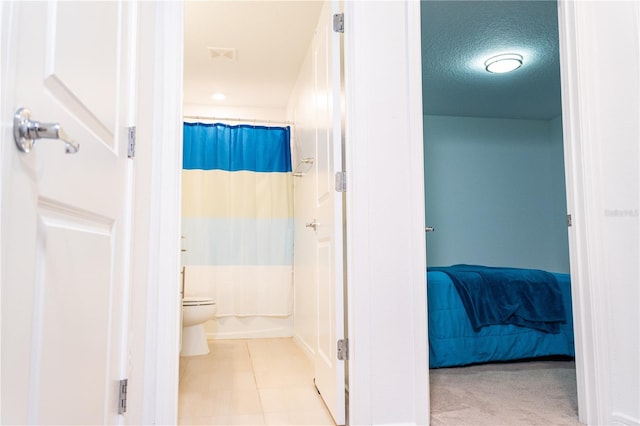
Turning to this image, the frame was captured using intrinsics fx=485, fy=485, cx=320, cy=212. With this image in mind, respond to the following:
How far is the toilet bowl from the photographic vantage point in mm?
3488

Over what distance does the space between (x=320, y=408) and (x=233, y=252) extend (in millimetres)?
2265

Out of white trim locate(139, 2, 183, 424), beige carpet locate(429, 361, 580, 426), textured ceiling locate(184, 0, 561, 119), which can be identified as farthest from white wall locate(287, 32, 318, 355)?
white trim locate(139, 2, 183, 424)

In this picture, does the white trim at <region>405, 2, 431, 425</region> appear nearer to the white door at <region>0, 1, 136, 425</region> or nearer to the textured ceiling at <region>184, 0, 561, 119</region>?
the white door at <region>0, 1, 136, 425</region>

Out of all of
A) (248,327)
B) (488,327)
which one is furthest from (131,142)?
(248,327)

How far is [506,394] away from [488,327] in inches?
28.1

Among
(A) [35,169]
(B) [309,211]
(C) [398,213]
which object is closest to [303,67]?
(B) [309,211]

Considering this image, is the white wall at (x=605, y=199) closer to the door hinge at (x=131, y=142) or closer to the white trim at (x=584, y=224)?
the white trim at (x=584, y=224)

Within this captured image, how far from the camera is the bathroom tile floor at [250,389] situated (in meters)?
2.19

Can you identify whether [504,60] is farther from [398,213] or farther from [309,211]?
[398,213]

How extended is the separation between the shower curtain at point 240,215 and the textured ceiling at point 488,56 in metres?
1.61

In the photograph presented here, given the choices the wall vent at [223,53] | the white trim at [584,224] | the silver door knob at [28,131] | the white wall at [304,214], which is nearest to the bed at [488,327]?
the white wall at [304,214]

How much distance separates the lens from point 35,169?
2.73 feet

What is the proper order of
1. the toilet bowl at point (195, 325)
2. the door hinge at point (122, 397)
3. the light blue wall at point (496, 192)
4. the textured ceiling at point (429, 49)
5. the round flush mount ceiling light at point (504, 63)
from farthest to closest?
the light blue wall at point (496, 192)
the round flush mount ceiling light at point (504, 63)
the toilet bowl at point (195, 325)
the textured ceiling at point (429, 49)
the door hinge at point (122, 397)

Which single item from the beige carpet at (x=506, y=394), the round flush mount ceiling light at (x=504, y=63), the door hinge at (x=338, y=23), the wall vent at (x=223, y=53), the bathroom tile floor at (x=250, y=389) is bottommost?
the bathroom tile floor at (x=250, y=389)
